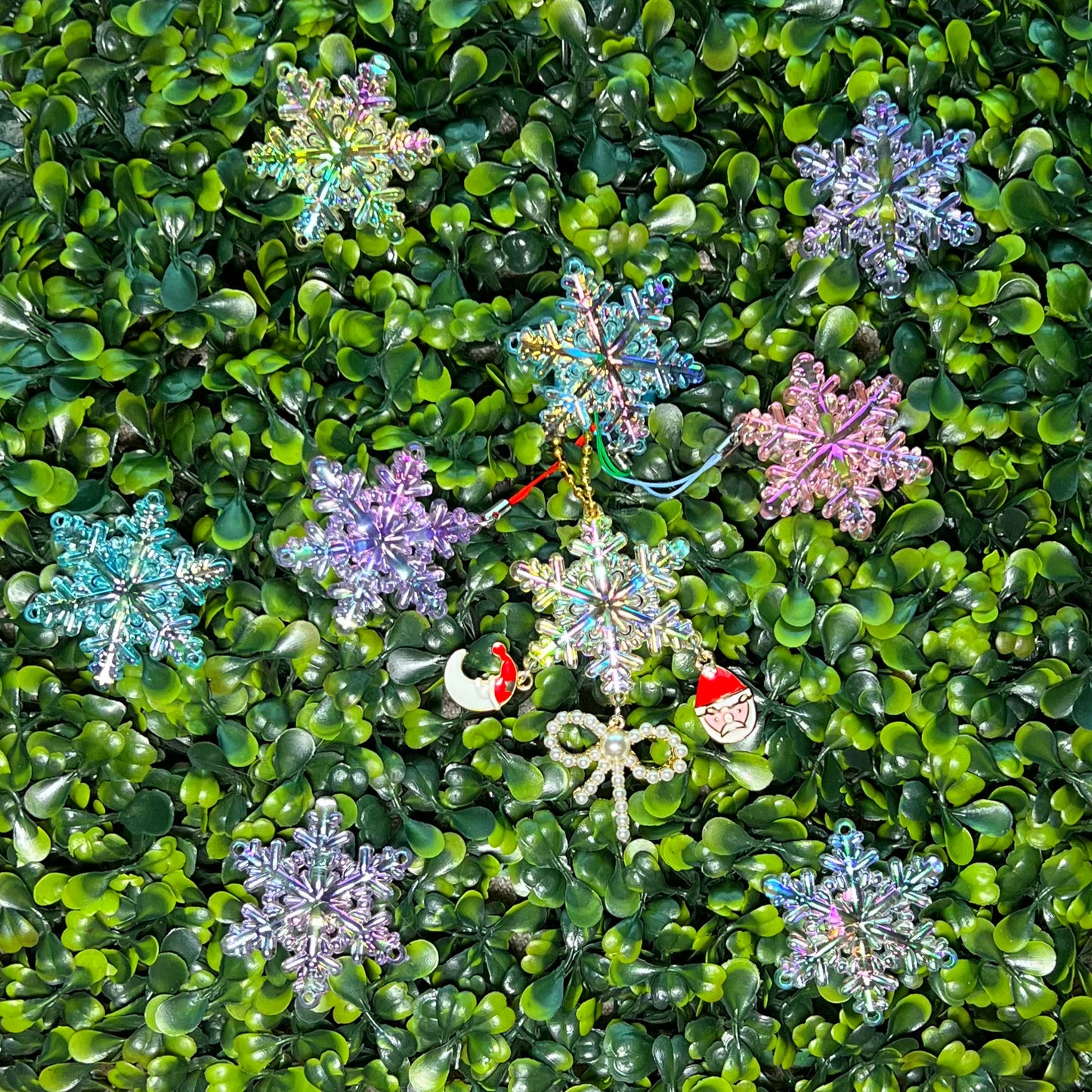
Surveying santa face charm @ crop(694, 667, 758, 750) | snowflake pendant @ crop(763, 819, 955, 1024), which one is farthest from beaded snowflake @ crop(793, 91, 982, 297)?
snowflake pendant @ crop(763, 819, 955, 1024)

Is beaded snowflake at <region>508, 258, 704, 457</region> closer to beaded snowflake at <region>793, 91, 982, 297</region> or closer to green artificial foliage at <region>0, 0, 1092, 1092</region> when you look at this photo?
green artificial foliage at <region>0, 0, 1092, 1092</region>

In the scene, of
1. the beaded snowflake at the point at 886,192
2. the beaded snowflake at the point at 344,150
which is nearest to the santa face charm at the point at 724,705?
the beaded snowflake at the point at 886,192

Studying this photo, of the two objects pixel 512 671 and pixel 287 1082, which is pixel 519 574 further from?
pixel 287 1082

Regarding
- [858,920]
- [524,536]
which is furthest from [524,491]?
[858,920]

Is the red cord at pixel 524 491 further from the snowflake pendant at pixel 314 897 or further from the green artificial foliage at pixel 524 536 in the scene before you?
the snowflake pendant at pixel 314 897

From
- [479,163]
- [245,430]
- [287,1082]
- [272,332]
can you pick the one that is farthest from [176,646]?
[479,163]
